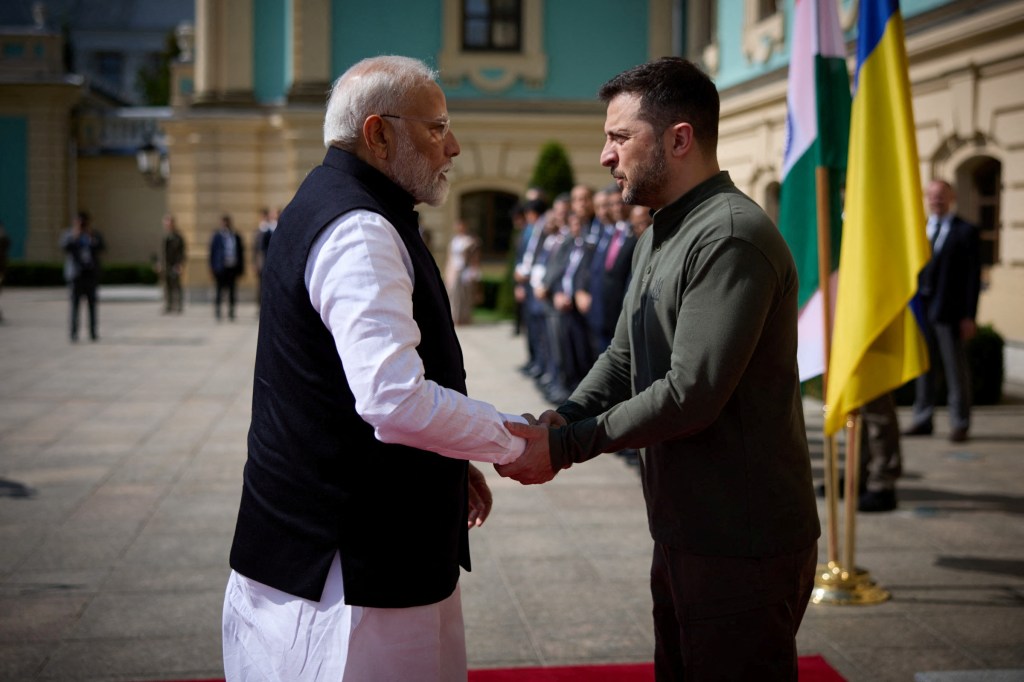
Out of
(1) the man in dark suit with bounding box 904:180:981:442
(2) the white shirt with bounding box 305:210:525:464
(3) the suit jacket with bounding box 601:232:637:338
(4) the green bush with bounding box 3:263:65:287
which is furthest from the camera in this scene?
(4) the green bush with bounding box 3:263:65:287

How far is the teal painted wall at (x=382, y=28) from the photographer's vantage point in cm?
2606

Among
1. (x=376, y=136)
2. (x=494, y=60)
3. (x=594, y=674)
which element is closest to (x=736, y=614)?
(x=376, y=136)

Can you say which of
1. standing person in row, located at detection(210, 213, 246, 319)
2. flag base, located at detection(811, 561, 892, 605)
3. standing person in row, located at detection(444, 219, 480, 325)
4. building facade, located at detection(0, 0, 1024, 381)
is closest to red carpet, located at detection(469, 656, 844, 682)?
flag base, located at detection(811, 561, 892, 605)

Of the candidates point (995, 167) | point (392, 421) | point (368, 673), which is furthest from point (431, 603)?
point (995, 167)

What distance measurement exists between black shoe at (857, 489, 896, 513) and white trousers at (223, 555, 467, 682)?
4.77 m

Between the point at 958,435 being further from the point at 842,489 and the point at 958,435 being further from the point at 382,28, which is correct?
the point at 382,28

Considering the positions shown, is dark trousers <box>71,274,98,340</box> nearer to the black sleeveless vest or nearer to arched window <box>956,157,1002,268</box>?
arched window <box>956,157,1002,268</box>

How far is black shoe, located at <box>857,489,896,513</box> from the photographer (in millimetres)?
7043

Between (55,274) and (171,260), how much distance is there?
14.8 metres

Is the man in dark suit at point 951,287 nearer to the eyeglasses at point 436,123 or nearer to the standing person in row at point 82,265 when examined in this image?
the eyeglasses at point 436,123

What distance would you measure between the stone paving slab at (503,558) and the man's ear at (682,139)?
2.19 meters

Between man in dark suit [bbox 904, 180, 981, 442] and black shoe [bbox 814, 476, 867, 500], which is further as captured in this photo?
man in dark suit [bbox 904, 180, 981, 442]

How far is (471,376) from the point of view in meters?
13.8

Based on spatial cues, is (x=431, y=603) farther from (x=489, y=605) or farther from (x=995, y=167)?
(x=995, y=167)
